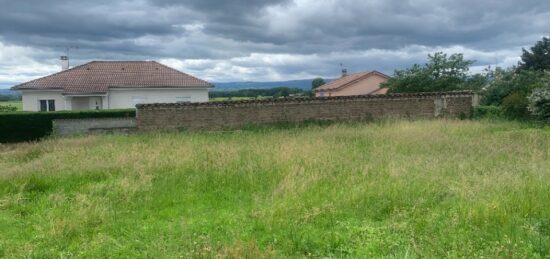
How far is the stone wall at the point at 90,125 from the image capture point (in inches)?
801

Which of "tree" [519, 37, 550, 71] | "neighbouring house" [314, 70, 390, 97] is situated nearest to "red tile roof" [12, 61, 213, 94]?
"neighbouring house" [314, 70, 390, 97]

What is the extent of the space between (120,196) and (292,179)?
9.23 feet

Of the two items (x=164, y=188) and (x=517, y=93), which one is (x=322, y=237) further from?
(x=517, y=93)

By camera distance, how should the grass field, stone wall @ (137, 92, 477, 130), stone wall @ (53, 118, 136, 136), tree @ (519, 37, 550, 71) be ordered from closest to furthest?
1. the grass field
2. stone wall @ (137, 92, 477, 130)
3. stone wall @ (53, 118, 136, 136)
4. tree @ (519, 37, 550, 71)

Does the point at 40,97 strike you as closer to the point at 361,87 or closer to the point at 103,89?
the point at 103,89

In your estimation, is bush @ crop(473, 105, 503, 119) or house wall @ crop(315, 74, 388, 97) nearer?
bush @ crop(473, 105, 503, 119)

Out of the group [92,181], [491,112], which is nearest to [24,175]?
[92,181]

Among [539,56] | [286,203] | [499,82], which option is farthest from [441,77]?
[286,203]

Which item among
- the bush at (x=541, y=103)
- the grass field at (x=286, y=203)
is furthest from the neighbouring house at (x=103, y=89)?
the bush at (x=541, y=103)

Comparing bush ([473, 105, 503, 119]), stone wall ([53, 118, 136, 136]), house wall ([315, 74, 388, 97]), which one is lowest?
stone wall ([53, 118, 136, 136])

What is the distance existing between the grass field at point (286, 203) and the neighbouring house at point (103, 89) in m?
24.1

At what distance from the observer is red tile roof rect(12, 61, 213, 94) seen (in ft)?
111

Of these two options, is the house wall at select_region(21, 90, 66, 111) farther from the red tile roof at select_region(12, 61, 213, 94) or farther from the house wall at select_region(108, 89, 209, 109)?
the house wall at select_region(108, 89, 209, 109)

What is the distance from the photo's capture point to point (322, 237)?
4.89 m
